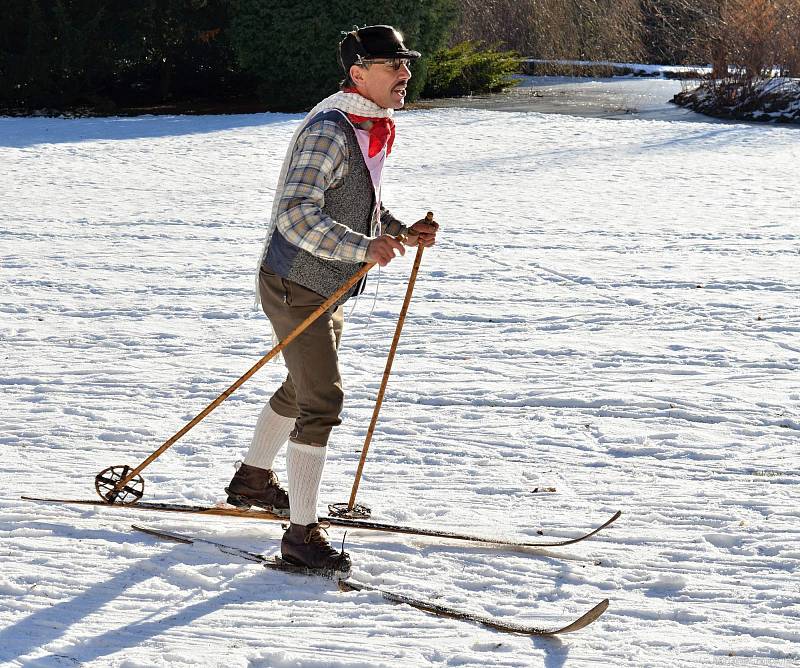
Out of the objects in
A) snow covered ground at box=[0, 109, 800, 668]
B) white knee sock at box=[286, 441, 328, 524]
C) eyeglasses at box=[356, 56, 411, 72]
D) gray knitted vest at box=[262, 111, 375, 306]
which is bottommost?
snow covered ground at box=[0, 109, 800, 668]

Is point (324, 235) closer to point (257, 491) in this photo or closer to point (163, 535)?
point (257, 491)

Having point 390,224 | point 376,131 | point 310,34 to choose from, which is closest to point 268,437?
point 390,224

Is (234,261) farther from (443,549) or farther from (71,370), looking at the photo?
(443,549)

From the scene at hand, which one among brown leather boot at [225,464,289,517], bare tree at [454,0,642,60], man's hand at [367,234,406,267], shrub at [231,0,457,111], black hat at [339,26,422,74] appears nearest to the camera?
man's hand at [367,234,406,267]

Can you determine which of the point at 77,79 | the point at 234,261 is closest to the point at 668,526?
the point at 234,261

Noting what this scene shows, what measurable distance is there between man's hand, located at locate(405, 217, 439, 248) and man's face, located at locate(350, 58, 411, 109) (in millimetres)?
382

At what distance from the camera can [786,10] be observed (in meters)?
20.4

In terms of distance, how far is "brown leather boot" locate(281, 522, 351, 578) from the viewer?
3557 millimetres

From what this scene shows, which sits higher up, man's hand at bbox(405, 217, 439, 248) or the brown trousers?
man's hand at bbox(405, 217, 439, 248)

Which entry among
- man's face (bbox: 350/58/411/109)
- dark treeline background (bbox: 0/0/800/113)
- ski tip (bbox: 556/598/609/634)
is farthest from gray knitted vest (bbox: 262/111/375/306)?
dark treeline background (bbox: 0/0/800/113)

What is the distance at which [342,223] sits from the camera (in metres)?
3.51

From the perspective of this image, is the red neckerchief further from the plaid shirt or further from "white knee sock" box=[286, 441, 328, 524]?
"white knee sock" box=[286, 441, 328, 524]

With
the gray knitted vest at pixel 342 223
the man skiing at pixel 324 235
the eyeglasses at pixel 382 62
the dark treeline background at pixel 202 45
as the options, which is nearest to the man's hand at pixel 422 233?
the man skiing at pixel 324 235

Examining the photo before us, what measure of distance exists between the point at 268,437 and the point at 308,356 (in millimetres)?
558
